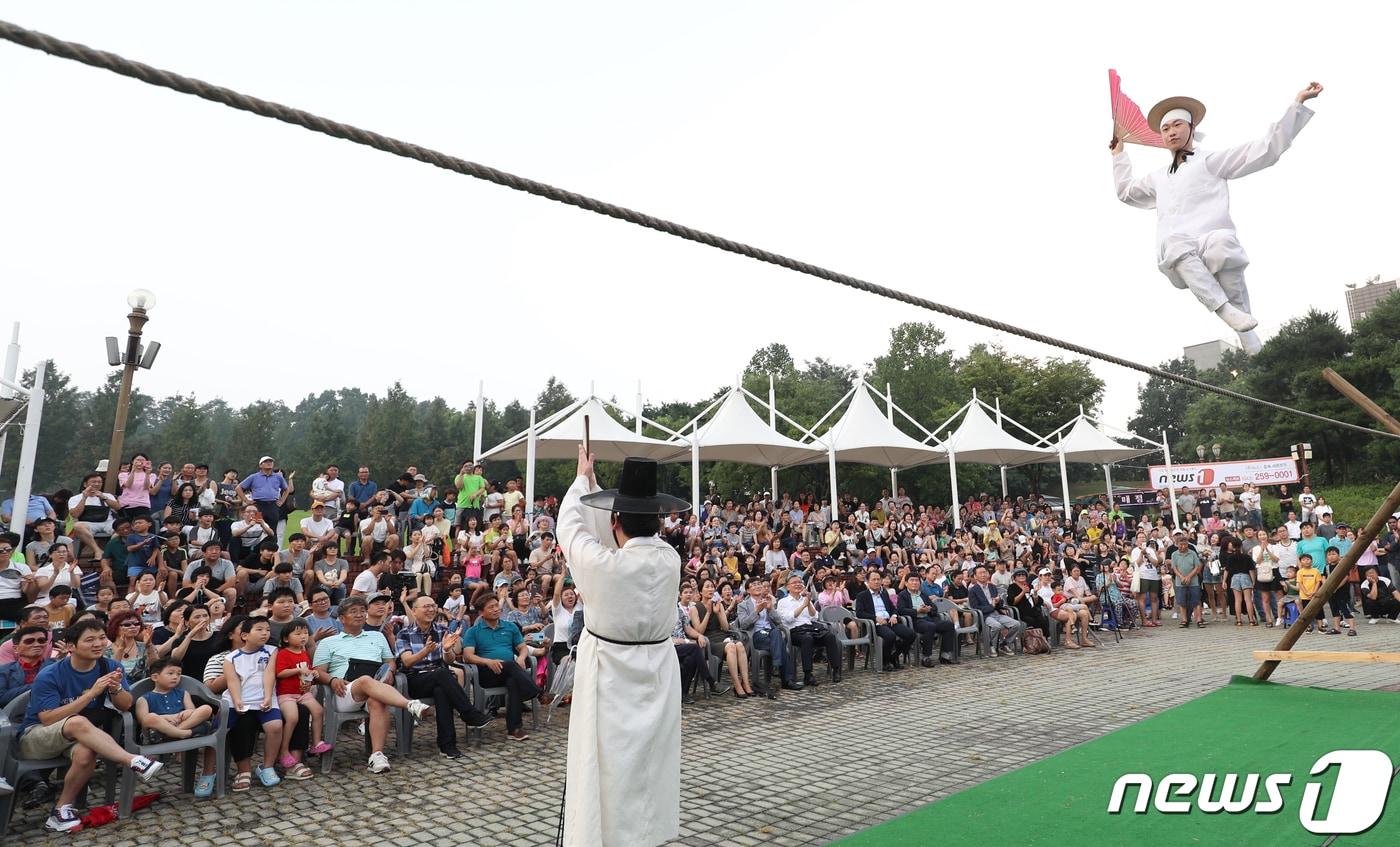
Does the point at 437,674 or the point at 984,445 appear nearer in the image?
the point at 437,674

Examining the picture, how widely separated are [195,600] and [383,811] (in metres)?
3.54

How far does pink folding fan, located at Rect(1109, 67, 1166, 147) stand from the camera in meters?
4.31

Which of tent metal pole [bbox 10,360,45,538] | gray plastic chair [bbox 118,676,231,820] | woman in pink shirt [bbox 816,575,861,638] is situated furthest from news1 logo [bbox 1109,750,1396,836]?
tent metal pole [bbox 10,360,45,538]

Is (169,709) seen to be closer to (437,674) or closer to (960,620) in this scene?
(437,674)

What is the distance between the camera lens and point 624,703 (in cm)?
295

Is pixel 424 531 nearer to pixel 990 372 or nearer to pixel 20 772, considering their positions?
pixel 20 772

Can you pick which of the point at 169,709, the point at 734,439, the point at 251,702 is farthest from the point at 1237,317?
the point at 734,439

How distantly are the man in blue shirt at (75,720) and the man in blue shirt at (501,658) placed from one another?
2305mm

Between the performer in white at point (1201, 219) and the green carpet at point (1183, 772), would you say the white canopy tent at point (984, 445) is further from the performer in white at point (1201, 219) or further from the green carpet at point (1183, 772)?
the performer in white at point (1201, 219)

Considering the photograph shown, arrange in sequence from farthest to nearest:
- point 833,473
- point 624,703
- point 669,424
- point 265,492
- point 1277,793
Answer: point 669,424 < point 833,473 < point 265,492 < point 1277,793 < point 624,703

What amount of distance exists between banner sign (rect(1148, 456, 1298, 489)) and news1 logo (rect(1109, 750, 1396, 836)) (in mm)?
20731

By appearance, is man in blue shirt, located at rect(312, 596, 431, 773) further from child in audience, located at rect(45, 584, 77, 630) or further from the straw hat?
the straw hat

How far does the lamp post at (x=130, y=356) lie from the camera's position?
27.8 ft

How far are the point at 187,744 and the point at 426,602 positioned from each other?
193cm
